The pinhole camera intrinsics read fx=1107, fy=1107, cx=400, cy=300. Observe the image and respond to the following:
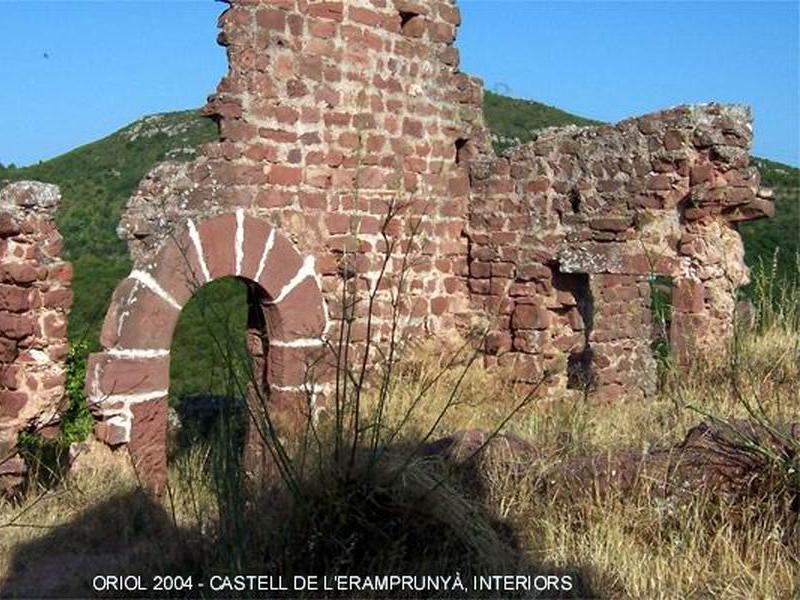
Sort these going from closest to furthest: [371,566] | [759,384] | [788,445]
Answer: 1. [371,566]
2. [788,445]
3. [759,384]

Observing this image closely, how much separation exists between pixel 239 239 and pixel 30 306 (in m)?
1.76

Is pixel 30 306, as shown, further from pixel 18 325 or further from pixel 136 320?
pixel 136 320

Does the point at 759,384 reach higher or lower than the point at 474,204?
lower

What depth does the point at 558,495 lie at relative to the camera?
5.37 m

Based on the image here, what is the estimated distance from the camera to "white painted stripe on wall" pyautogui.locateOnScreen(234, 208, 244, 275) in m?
8.24

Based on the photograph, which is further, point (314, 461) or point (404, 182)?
point (404, 182)

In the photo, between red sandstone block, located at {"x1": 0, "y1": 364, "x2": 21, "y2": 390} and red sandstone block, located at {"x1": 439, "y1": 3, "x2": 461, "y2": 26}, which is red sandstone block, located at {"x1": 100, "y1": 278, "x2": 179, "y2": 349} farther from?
red sandstone block, located at {"x1": 439, "y1": 3, "x2": 461, "y2": 26}

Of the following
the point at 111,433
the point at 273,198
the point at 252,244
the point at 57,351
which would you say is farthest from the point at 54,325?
the point at 273,198

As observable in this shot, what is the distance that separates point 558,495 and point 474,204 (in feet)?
16.9

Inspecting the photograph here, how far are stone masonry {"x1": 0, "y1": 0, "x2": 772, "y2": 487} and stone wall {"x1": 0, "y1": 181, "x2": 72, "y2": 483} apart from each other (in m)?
1.00

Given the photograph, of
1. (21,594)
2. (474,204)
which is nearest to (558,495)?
(21,594)

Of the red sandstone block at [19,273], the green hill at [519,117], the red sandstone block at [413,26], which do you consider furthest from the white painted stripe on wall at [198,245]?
the green hill at [519,117]

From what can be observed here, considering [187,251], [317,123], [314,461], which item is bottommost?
[314,461]

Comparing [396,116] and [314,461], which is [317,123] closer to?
[396,116]
